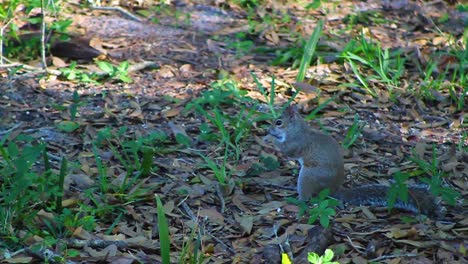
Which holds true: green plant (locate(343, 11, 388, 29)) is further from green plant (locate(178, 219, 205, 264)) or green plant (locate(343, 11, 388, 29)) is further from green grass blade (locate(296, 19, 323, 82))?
green plant (locate(178, 219, 205, 264))

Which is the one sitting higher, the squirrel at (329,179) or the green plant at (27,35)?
the squirrel at (329,179)

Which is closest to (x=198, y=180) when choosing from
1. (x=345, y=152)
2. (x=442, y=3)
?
(x=345, y=152)

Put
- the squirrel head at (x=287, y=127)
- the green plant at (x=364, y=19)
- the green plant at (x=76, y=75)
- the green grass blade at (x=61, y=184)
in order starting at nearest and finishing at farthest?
1. the green grass blade at (x=61, y=184)
2. the squirrel head at (x=287, y=127)
3. the green plant at (x=76, y=75)
4. the green plant at (x=364, y=19)

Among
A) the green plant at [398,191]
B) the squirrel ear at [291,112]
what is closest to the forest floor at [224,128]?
the green plant at [398,191]

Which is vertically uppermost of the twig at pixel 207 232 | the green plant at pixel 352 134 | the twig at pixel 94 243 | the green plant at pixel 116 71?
the green plant at pixel 352 134

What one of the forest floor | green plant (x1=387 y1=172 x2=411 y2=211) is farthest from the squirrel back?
green plant (x1=387 y1=172 x2=411 y2=211)

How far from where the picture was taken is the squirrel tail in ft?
14.4

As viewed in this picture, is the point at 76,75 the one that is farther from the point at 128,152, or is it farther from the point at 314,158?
the point at 314,158

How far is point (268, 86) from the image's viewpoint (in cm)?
622

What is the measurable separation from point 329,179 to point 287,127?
471 millimetres

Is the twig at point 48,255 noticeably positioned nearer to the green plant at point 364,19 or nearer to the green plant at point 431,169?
the green plant at point 431,169

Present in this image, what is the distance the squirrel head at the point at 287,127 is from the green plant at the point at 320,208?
437mm

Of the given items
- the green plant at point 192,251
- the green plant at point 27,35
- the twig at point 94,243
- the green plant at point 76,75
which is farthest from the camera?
the green plant at point 27,35

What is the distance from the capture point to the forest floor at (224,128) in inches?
167
